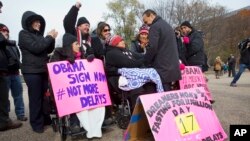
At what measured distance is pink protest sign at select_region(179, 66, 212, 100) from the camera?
6.83m

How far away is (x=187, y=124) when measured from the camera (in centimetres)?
444

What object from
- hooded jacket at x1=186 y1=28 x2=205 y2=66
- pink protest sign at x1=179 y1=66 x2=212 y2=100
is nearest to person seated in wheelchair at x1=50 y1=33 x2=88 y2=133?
pink protest sign at x1=179 y1=66 x2=212 y2=100

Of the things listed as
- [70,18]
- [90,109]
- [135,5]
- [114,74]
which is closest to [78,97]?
[90,109]

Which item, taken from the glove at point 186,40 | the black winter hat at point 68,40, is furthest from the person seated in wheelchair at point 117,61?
the glove at point 186,40

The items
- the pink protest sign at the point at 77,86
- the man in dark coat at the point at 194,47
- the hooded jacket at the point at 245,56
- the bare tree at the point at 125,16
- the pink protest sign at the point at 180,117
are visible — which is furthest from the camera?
the bare tree at the point at 125,16

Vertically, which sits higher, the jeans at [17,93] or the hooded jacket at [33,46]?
the hooded jacket at [33,46]

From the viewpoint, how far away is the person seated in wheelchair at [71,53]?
5.39 meters

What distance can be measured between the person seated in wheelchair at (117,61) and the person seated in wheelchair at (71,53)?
0.46 metres

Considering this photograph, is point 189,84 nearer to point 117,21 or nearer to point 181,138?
point 181,138

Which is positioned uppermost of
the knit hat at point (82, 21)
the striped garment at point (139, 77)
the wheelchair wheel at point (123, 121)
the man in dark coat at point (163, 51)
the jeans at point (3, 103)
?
the knit hat at point (82, 21)

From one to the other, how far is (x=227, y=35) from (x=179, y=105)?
168 feet

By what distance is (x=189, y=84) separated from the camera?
6.86 meters

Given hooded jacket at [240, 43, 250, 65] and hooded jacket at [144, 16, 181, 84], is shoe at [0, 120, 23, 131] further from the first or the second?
hooded jacket at [240, 43, 250, 65]

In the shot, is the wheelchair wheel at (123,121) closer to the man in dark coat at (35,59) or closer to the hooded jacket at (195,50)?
the man in dark coat at (35,59)
